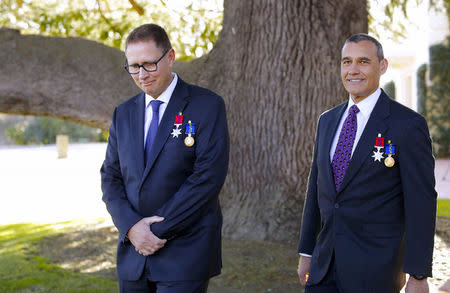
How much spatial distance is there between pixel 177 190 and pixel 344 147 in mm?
891

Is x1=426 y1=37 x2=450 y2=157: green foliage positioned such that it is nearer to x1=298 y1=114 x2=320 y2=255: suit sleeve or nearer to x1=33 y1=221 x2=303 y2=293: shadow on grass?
x1=33 y1=221 x2=303 y2=293: shadow on grass

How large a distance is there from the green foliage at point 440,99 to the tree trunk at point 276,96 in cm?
1491

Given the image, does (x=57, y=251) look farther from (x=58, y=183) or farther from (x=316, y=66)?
(x=58, y=183)

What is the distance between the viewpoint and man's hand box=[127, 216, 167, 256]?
2.70m

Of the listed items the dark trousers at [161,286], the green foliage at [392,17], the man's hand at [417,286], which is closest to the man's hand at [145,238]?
the dark trousers at [161,286]

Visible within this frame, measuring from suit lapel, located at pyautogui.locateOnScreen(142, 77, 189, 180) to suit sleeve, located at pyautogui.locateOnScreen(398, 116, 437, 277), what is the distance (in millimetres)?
1150

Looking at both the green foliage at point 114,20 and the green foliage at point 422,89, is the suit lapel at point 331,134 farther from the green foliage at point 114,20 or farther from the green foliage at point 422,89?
the green foliage at point 422,89

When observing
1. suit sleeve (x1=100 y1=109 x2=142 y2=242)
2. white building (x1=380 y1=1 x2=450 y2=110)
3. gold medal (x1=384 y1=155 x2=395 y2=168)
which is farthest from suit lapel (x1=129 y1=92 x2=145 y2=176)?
white building (x1=380 y1=1 x2=450 y2=110)

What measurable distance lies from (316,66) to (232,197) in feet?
6.08

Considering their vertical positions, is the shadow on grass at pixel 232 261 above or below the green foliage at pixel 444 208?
above

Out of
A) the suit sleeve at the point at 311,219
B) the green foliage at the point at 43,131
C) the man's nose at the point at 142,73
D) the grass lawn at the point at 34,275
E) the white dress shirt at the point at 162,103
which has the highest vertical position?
the man's nose at the point at 142,73

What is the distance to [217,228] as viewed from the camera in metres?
2.90

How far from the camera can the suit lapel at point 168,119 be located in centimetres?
280

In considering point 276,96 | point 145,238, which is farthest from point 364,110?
point 276,96
